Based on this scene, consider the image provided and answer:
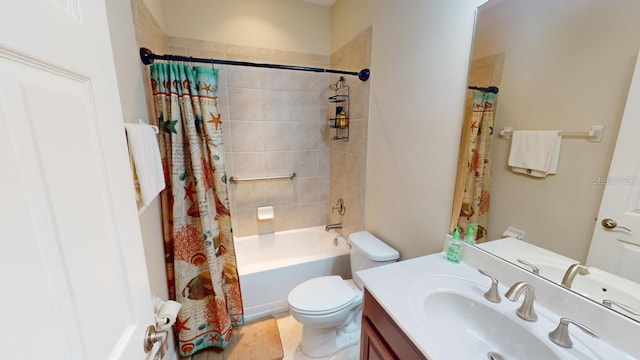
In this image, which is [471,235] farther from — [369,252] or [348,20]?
[348,20]

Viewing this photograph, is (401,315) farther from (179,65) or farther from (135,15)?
(135,15)

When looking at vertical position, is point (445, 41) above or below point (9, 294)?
above

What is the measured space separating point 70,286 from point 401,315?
2.94 ft

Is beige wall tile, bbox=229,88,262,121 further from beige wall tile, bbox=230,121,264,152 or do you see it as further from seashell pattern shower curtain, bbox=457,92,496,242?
seashell pattern shower curtain, bbox=457,92,496,242

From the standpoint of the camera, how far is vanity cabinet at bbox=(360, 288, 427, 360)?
0.84 meters

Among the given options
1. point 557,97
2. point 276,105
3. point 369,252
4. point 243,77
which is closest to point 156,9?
point 243,77

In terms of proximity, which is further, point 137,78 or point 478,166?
point 137,78

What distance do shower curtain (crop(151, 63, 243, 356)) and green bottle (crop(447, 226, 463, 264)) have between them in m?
1.38

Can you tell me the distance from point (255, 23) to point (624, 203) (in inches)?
101

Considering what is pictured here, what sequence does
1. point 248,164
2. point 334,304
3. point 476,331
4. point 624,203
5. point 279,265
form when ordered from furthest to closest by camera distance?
point 248,164
point 279,265
point 334,304
point 476,331
point 624,203

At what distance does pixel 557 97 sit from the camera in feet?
2.73

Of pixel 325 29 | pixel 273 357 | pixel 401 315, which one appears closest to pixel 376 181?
pixel 401 315

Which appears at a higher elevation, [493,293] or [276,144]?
[276,144]

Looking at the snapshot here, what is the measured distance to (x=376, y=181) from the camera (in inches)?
72.4
